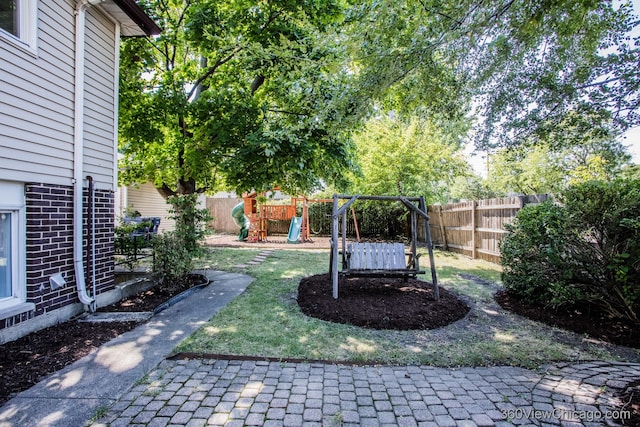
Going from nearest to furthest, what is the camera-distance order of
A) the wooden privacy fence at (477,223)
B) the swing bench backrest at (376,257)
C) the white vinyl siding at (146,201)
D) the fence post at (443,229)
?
the swing bench backrest at (376,257)
the wooden privacy fence at (477,223)
the fence post at (443,229)
the white vinyl siding at (146,201)

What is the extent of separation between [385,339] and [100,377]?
9.34ft

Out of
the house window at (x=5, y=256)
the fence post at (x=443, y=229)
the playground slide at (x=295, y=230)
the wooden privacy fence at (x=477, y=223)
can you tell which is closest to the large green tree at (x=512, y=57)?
the wooden privacy fence at (x=477, y=223)

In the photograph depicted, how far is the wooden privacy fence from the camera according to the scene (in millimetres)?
8268

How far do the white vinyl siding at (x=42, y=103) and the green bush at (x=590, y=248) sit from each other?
661 centimetres

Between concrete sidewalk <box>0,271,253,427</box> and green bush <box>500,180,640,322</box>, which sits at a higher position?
green bush <box>500,180,640,322</box>

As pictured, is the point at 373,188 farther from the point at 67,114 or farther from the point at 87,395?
the point at 87,395

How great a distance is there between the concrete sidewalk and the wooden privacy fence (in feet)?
22.5

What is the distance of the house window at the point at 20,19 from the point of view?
362 cm

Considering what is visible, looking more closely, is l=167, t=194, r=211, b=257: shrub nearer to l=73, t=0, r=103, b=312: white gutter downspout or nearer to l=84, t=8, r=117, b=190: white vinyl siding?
l=84, t=8, r=117, b=190: white vinyl siding

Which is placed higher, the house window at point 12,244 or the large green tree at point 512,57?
the large green tree at point 512,57

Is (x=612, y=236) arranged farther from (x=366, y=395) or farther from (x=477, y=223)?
(x=477, y=223)


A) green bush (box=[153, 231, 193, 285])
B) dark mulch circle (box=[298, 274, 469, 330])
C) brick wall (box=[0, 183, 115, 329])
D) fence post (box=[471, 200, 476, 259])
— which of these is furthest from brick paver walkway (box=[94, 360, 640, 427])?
fence post (box=[471, 200, 476, 259])

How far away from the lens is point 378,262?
18.2 feet

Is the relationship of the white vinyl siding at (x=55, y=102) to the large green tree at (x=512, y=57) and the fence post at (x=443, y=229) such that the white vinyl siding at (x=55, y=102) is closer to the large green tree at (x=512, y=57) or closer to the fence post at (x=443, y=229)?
the large green tree at (x=512, y=57)
